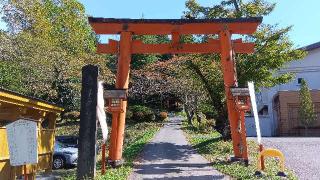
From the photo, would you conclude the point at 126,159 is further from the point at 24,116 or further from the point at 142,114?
the point at 142,114

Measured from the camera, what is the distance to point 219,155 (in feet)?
55.3

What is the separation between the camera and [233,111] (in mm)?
14555

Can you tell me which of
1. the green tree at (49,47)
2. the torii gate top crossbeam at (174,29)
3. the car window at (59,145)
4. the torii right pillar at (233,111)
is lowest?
the car window at (59,145)

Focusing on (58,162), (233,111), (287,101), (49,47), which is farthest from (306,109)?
(49,47)

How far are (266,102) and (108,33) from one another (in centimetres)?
2708

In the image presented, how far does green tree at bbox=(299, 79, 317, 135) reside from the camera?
31625 millimetres

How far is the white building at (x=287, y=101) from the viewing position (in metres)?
33.6

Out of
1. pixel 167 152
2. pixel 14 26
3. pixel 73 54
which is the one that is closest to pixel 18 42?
pixel 73 54

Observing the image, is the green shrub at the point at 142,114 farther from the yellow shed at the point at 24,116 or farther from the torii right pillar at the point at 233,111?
the torii right pillar at the point at 233,111

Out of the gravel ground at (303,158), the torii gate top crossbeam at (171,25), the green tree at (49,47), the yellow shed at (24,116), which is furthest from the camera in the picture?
the green tree at (49,47)

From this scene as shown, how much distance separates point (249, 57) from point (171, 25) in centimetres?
564

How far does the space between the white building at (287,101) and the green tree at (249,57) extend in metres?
13.4

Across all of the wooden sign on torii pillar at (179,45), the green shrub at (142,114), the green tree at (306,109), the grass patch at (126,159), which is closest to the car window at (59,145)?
the grass patch at (126,159)

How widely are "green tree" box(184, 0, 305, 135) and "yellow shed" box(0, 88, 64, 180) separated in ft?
27.4
